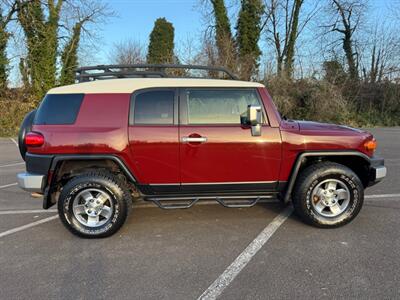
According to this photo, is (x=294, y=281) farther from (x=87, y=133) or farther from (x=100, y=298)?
(x=87, y=133)

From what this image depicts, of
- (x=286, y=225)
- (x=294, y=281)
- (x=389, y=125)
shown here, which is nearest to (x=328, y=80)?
(x=389, y=125)

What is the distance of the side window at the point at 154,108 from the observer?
401cm

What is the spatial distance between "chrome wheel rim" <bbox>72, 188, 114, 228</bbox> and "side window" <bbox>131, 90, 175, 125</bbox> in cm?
103

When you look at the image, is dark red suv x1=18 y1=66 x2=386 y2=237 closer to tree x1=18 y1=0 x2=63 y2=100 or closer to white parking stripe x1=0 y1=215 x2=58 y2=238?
white parking stripe x1=0 y1=215 x2=58 y2=238

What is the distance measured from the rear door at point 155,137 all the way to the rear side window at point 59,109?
0.69 m

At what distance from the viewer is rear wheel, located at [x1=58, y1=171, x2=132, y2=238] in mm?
3939

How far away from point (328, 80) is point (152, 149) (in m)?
18.8

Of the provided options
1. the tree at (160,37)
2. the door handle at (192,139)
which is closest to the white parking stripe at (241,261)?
the door handle at (192,139)

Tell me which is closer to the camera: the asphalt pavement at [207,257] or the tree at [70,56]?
the asphalt pavement at [207,257]

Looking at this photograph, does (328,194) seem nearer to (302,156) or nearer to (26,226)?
(302,156)

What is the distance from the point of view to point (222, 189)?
4.15 metres

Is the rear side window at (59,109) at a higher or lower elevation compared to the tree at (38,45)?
lower

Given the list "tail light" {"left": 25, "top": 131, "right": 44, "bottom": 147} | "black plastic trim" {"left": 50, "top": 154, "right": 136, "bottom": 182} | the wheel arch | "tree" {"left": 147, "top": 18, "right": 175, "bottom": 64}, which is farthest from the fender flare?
"tree" {"left": 147, "top": 18, "right": 175, "bottom": 64}

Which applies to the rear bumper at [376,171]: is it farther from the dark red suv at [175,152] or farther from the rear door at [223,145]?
the rear door at [223,145]
